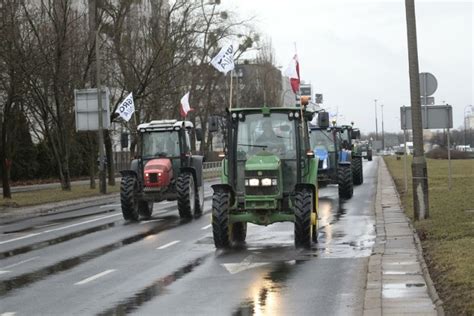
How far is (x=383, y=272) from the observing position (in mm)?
10375

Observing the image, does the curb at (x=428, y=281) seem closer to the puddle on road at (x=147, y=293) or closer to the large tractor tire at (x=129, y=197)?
the puddle on road at (x=147, y=293)

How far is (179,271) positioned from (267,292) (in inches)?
Answer: 89.5

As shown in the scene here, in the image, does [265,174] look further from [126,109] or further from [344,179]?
[126,109]

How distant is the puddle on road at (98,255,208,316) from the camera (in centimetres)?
851

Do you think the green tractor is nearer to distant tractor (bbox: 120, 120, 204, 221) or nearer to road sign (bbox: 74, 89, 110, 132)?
distant tractor (bbox: 120, 120, 204, 221)

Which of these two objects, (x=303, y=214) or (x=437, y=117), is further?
(x=437, y=117)

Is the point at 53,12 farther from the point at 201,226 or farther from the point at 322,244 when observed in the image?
the point at 322,244

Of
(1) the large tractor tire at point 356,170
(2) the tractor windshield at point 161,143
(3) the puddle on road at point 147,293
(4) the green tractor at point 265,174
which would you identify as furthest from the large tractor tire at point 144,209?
(1) the large tractor tire at point 356,170

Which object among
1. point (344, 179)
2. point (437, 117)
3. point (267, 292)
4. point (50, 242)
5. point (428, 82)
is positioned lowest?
point (267, 292)

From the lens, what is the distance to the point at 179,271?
444 inches

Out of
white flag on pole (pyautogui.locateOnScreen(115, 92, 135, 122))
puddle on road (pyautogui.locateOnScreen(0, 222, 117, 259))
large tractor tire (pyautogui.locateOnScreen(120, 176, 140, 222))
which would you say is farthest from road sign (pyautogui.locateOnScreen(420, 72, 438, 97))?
white flag on pole (pyautogui.locateOnScreen(115, 92, 135, 122))

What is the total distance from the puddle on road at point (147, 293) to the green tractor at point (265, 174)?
7.15 ft

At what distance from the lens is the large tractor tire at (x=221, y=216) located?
13461 mm

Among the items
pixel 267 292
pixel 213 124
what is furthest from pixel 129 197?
pixel 267 292
